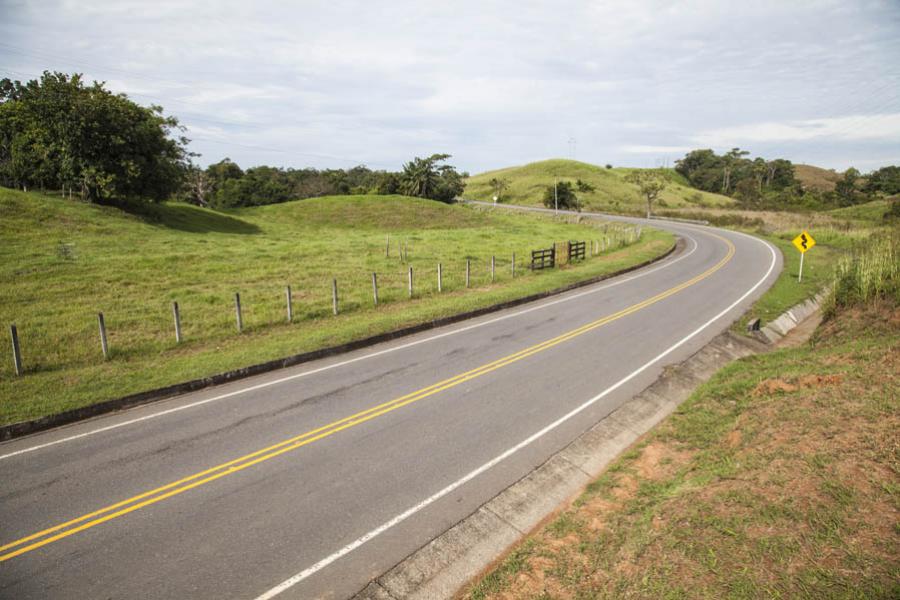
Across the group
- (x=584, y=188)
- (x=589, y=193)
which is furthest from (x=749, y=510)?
(x=589, y=193)

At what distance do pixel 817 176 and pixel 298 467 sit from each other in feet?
676

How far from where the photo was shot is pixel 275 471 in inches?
299

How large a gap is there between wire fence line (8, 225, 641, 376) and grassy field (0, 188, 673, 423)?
0.07 meters

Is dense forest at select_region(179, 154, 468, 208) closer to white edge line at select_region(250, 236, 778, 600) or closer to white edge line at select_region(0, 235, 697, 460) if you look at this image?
white edge line at select_region(0, 235, 697, 460)

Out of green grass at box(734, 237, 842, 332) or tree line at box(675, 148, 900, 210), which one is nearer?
green grass at box(734, 237, 842, 332)

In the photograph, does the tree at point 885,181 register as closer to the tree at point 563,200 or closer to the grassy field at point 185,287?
the tree at point 563,200

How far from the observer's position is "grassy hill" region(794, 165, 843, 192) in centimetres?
14860

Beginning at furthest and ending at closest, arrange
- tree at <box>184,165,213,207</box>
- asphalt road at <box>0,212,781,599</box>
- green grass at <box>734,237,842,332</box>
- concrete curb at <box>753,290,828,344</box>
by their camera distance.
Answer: tree at <box>184,165,213,207</box>, green grass at <box>734,237,842,332</box>, concrete curb at <box>753,290,828,344</box>, asphalt road at <box>0,212,781,599</box>

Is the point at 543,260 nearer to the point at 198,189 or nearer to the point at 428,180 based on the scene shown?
the point at 428,180

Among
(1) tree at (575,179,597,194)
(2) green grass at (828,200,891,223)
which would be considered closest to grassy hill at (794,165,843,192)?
(2) green grass at (828,200,891,223)

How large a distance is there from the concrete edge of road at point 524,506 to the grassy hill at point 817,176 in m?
171

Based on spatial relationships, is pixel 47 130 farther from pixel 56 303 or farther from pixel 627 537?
pixel 627 537

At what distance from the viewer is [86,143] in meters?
36.4

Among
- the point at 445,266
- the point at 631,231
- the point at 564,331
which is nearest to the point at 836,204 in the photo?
the point at 631,231
